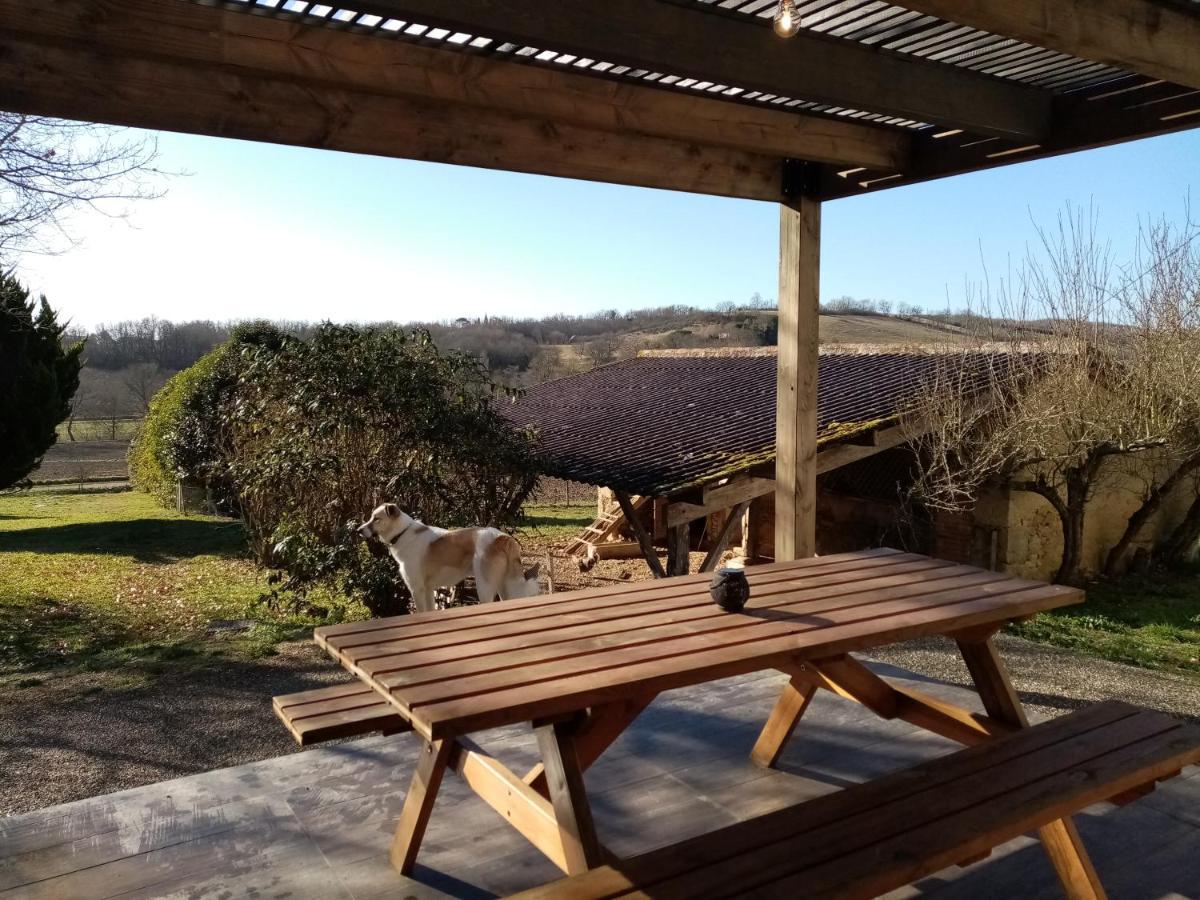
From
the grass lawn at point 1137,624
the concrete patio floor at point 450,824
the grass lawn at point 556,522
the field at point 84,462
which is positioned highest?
the concrete patio floor at point 450,824

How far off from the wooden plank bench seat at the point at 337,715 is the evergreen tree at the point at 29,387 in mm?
13772

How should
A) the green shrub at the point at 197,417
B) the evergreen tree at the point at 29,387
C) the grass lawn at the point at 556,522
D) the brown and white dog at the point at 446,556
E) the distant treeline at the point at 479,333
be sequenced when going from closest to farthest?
Answer: 1. the brown and white dog at the point at 446,556
2. the green shrub at the point at 197,417
3. the evergreen tree at the point at 29,387
4. the grass lawn at the point at 556,522
5. the distant treeline at the point at 479,333

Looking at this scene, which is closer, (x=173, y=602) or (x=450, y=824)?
(x=450, y=824)

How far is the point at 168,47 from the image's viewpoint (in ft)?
8.46

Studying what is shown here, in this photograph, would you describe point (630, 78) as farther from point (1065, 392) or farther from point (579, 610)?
point (1065, 392)

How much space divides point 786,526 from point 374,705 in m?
2.59

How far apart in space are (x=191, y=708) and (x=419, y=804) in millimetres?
2693

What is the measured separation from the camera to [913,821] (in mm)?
2000

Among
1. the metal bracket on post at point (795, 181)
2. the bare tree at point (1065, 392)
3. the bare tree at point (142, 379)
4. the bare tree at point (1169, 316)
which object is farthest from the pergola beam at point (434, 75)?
the bare tree at point (142, 379)

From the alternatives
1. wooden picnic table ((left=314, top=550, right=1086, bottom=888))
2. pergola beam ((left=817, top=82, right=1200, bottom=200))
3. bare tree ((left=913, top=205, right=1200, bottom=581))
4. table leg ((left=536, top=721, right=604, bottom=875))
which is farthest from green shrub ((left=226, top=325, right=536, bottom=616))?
bare tree ((left=913, top=205, right=1200, bottom=581))

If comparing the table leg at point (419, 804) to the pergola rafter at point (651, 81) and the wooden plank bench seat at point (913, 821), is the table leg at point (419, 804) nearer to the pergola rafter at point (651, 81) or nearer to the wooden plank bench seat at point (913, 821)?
the wooden plank bench seat at point (913, 821)

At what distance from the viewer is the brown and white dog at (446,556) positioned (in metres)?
4.84

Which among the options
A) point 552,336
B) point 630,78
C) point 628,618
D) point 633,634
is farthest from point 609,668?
point 552,336

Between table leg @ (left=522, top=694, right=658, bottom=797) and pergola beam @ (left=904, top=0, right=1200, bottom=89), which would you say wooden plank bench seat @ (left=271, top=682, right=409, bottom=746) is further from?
pergola beam @ (left=904, top=0, right=1200, bottom=89)
